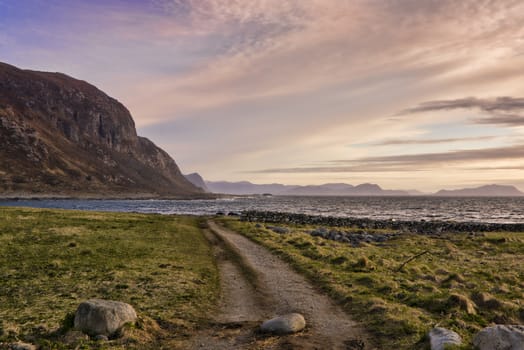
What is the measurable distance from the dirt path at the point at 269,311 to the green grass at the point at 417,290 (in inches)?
42.5

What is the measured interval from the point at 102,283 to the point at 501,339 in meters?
19.6

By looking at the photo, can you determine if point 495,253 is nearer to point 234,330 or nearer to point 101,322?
point 234,330

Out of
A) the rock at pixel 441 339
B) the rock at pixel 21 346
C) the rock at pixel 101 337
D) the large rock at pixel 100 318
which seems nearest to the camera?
the rock at pixel 441 339

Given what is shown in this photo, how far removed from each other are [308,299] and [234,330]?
5.91 meters

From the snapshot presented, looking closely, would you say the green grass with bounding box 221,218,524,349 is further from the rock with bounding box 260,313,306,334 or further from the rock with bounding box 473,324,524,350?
the rock with bounding box 260,313,306,334

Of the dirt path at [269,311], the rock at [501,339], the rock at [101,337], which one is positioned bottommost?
the dirt path at [269,311]

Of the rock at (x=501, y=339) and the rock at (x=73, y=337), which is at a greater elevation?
the rock at (x=501, y=339)

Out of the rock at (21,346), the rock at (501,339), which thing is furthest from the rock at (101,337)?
the rock at (501,339)

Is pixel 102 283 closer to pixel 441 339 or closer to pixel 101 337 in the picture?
pixel 101 337

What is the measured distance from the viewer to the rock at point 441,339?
12.3 meters

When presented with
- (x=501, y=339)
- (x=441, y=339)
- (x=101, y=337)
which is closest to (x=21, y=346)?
(x=101, y=337)

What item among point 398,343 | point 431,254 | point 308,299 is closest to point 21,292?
point 308,299

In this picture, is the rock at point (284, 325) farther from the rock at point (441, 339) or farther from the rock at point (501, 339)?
the rock at point (501, 339)

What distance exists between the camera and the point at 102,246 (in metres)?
35.2
